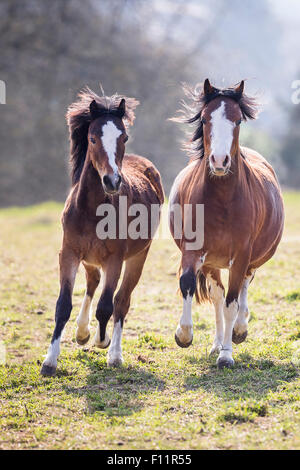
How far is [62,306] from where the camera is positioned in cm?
545

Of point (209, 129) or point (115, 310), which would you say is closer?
point (209, 129)

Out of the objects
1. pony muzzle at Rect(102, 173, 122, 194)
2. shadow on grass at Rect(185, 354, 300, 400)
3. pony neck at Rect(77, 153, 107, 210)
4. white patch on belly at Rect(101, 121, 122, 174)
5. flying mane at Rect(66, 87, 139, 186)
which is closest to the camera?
shadow on grass at Rect(185, 354, 300, 400)

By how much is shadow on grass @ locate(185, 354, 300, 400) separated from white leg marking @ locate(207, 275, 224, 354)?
50cm

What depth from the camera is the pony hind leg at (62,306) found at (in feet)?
17.4

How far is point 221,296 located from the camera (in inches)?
248

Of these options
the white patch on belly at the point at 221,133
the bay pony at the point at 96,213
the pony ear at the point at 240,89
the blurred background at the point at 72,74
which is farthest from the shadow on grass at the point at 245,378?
the blurred background at the point at 72,74

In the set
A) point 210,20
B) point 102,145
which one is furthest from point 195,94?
point 210,20

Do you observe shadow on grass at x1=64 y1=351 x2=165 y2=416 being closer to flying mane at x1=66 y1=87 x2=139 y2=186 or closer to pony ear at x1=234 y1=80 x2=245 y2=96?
flying mane at x1=66 y1=87 x2=139 y2=186

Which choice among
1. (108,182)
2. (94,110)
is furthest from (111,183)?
(94,110)

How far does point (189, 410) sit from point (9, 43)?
2504 centimetres

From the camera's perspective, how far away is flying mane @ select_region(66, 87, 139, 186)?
582 cm

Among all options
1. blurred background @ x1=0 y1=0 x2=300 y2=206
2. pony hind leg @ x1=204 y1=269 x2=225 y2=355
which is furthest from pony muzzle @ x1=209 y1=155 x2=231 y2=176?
blurred background @ x1=0 y1=0 x2=300 y2=206

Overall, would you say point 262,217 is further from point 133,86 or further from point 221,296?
point 133,86

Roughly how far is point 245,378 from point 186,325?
689 mm
